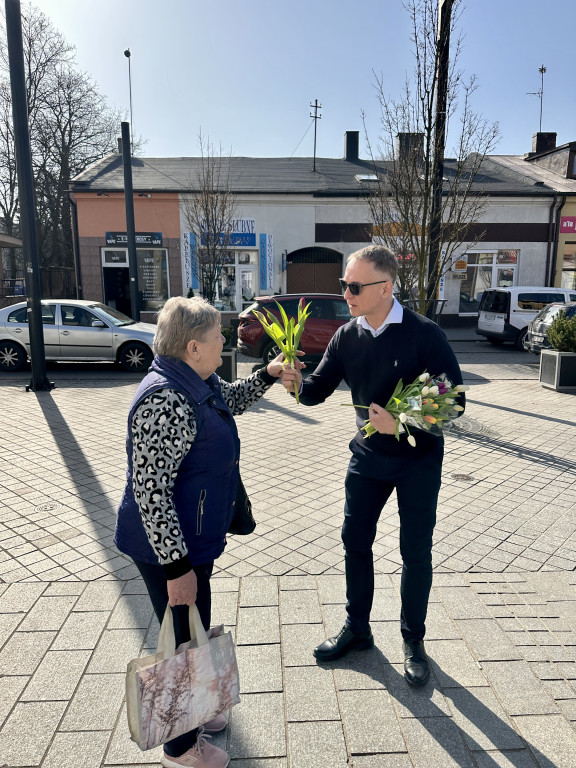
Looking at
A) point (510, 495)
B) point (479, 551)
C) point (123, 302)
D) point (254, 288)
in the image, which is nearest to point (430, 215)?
point (510, 495)

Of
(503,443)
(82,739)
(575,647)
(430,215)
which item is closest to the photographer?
(82,739)

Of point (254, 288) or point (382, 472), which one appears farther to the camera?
point (254, 288)

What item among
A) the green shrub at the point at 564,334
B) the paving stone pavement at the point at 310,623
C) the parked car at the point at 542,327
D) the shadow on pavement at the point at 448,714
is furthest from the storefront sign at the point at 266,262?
the shadow on pavement at the point at 448,714

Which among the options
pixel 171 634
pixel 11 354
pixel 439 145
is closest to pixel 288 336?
pixel 171 634

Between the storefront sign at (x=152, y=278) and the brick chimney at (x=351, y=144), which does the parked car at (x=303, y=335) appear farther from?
the brick chimney at (x=351, y=144)

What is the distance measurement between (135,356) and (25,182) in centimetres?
422

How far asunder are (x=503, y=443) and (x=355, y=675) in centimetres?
506

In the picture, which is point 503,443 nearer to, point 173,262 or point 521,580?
point 521,580

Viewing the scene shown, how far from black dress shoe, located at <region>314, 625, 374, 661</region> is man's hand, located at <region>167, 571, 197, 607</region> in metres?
1.16

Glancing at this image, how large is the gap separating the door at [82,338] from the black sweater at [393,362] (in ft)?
34.3

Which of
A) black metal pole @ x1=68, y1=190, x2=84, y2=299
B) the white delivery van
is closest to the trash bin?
the white delivery van

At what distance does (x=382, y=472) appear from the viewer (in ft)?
8.98

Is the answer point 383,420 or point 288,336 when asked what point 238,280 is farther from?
point 383,420

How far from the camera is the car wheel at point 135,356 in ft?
40.9
